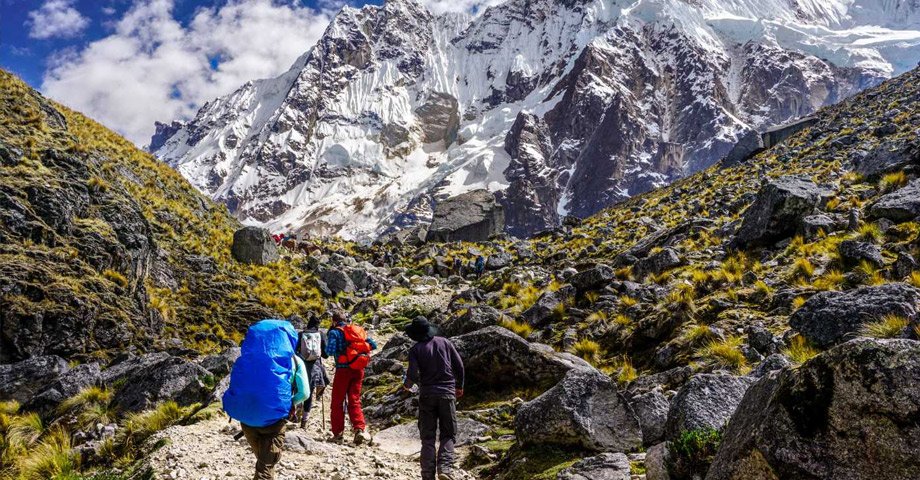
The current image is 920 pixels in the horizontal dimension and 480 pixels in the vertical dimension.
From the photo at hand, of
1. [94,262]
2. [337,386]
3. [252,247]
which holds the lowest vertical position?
[337,386]

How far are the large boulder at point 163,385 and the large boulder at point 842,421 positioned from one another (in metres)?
11.1

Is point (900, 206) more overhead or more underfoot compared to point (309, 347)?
more underfoot

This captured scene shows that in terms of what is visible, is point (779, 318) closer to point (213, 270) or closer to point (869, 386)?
point (869, 386)

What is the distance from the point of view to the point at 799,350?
6980 millimetres

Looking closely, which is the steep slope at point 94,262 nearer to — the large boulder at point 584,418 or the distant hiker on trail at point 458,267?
the distant hiker on trail at point 458,267

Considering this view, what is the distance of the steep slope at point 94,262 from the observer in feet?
44.3

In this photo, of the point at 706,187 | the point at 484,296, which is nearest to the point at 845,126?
the point at 706,187

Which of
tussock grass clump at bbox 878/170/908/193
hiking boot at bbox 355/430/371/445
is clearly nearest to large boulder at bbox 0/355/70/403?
hiking boot at bbox 355/430/371/445

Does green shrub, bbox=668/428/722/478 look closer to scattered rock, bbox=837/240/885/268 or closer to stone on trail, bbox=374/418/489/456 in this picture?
stone on trail, bbox=374/418/489/456

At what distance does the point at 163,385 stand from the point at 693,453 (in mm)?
10812

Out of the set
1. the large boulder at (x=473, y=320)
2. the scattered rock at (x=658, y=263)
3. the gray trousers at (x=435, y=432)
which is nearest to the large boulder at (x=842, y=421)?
the gray trousers at (x=435, y=432)

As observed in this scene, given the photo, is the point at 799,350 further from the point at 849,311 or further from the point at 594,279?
the point at 594,279

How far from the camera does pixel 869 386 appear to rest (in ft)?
9.37

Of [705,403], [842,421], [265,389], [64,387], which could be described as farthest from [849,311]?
[64,387]
